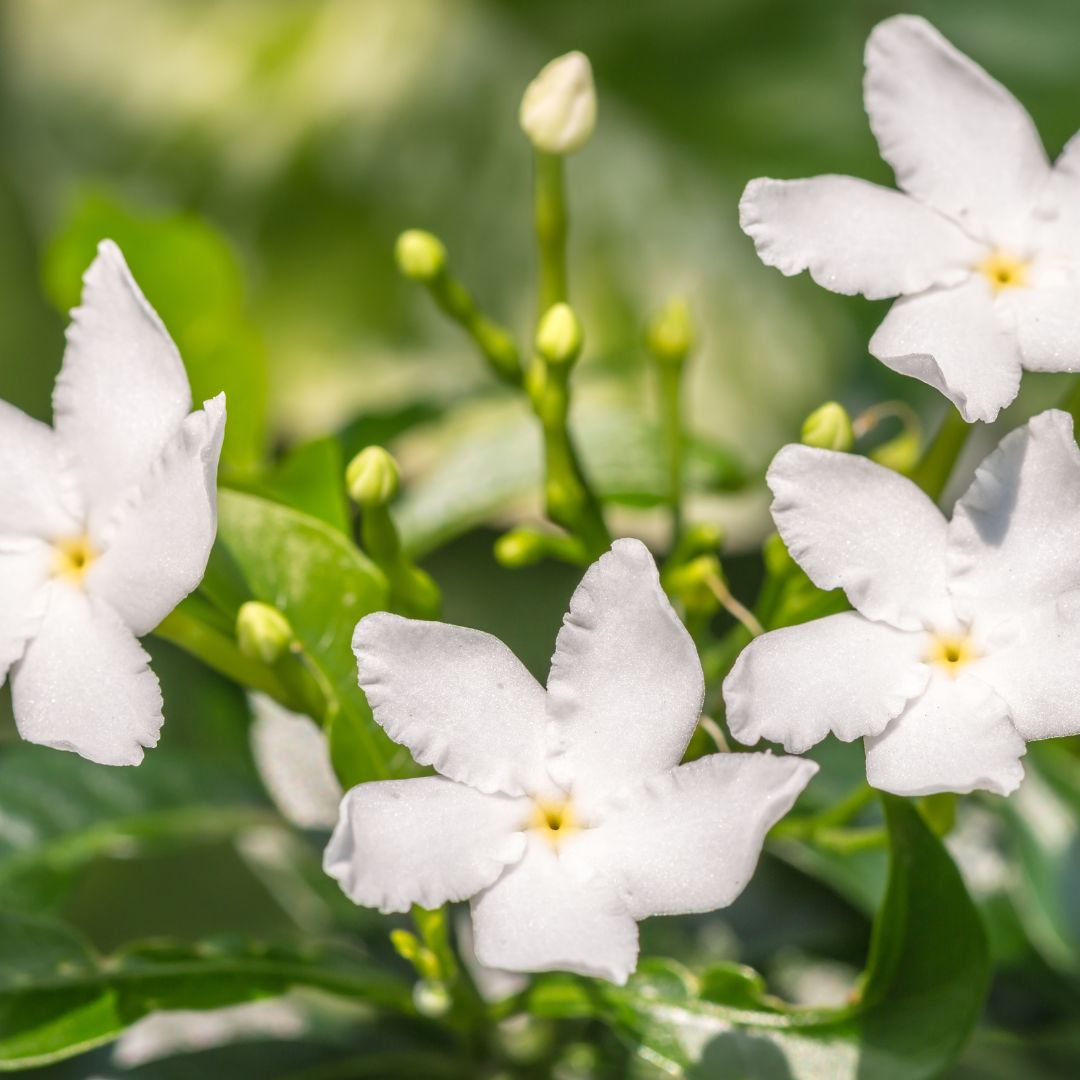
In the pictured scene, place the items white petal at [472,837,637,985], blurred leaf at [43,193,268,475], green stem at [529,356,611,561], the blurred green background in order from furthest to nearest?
the blurred green background → blurred leaf at [43,193,268,475] → green stem at [529,356,611,561] → white petal at [472,837,637,985]

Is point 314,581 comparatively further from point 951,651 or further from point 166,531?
point 951,651

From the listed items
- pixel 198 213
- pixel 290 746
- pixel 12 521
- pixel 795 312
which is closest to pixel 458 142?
pixel 198 213

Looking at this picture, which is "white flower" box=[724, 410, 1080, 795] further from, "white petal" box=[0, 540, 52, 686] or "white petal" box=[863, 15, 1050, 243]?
"white petal" box=[0, 540, 52, 686]

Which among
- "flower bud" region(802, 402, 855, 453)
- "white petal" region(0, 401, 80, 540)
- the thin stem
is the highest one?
"white petal" region(0, 401, 80, 540)

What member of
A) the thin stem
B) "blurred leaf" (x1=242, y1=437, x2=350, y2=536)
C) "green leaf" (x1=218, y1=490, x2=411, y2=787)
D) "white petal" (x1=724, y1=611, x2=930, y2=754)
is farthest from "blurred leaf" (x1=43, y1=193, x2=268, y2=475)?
"white petal" (x1=724, y1=611, x2=930, y2=754)

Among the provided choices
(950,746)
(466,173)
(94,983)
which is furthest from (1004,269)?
(466,173)

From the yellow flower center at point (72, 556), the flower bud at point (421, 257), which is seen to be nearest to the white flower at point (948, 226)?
the flower bud at point (421, 257)
